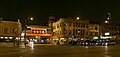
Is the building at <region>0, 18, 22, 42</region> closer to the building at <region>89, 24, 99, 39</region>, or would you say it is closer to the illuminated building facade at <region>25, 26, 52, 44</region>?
the illuminated building facade at <region>25, 26, 52, 44</region>

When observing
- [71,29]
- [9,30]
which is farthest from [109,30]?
[9,30]

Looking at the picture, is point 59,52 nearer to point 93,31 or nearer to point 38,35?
point 38,35

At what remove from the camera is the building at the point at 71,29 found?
8769cm

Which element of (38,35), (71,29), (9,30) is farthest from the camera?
(71,29)

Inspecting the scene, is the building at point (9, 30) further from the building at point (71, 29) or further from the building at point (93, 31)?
the building at point (93, 31)

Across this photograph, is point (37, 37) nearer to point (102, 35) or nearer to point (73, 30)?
point (73, 30)

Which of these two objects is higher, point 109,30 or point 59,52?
A: point 109,30

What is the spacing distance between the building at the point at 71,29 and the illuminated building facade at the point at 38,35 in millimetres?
6172

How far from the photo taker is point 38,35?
83.2 m

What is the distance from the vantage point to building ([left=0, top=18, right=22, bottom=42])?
80.0 meters

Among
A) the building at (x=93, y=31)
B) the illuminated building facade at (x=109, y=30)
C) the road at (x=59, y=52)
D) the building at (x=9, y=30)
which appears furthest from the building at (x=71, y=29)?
the road at (x=59, y=52)

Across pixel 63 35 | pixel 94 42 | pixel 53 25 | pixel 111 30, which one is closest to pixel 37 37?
pixel 63 35

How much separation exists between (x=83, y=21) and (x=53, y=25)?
618 inches

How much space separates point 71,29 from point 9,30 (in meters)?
23.4
